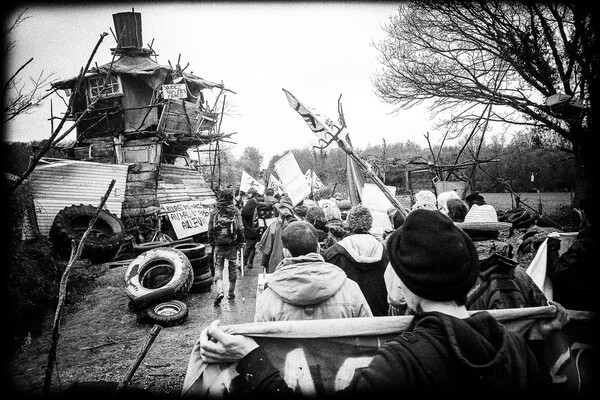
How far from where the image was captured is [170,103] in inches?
695

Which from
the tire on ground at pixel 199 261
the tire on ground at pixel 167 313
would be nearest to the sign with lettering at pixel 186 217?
the tire on ground at pixel 199 261

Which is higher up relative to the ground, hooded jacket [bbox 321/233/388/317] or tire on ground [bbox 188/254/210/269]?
hooded jacket [bbox 321/233/388/317]

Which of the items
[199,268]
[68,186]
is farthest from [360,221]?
[68,186]

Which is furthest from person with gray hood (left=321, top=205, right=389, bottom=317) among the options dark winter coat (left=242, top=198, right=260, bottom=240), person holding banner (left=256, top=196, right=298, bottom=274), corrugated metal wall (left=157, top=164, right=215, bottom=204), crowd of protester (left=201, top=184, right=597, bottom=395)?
corrugated metal wall (left=157, top=164, right=215, bottom=204)

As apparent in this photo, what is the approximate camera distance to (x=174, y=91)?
1694 cm

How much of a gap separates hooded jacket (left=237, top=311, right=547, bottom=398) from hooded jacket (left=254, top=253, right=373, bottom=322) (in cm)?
110

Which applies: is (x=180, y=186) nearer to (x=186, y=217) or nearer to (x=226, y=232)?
(x=186, y=217)

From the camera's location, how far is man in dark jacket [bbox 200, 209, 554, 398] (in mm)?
1045

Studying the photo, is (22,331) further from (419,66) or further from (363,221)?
(419,66)

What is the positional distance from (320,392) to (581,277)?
251 centimetres

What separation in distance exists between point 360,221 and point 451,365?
8.77ft

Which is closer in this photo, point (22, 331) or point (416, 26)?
point (22, 331)

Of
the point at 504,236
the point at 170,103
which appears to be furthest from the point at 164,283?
the point at 170,103

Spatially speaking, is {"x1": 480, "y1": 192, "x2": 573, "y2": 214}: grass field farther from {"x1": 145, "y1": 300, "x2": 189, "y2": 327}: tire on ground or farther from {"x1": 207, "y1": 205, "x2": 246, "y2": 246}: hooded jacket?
{"x1": 145, "y1": 300, "x2": 189, "y2": 327}: tire on ground
